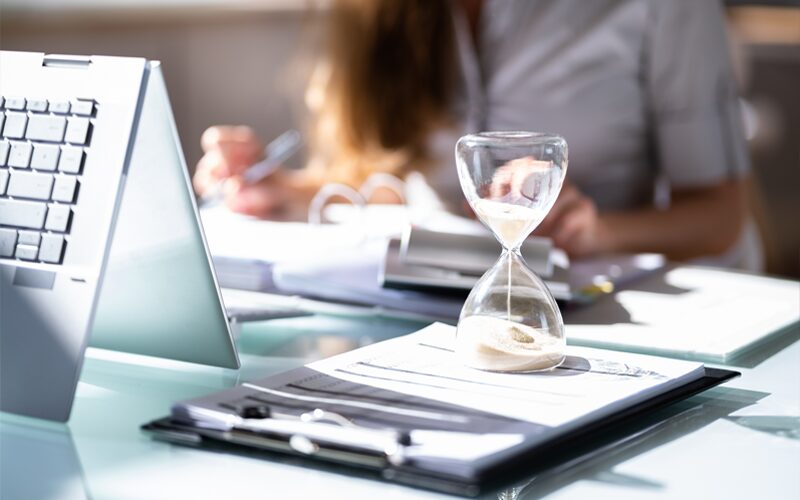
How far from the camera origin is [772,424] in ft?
2.23

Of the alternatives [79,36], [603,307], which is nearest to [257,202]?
[603,307]

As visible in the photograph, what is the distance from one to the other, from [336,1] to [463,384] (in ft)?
4.43

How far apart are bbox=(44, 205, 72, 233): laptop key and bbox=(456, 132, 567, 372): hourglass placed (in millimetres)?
251

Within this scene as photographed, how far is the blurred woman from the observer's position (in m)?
1.77

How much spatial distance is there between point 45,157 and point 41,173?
0.01 m

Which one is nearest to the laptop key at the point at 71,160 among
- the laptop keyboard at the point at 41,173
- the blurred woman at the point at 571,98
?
the laptop keyboard at the point at 41,173

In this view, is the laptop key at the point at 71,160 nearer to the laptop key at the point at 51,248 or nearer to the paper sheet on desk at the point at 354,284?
the laptop key at the point at 51,248

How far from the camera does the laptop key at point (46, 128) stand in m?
0.73

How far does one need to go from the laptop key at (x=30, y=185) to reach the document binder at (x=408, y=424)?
181mm

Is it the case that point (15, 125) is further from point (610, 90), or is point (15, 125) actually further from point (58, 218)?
point (610, 90)

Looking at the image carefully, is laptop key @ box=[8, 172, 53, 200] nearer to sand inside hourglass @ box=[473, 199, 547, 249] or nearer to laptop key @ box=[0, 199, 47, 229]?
laptop key @ box=[0, 199, 47, 229]

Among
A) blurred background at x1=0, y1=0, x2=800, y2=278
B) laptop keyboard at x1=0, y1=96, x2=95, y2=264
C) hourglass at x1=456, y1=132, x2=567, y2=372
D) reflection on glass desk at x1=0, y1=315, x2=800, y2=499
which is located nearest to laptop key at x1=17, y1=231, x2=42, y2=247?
laptop keyboard at x1=0, y1=96, x2=95, y2=264

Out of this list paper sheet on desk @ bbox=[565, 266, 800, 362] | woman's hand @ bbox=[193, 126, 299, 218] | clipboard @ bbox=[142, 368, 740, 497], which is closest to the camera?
clipboard @ bbox=[142, 368, 740, 497]

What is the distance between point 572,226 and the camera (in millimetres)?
1310
